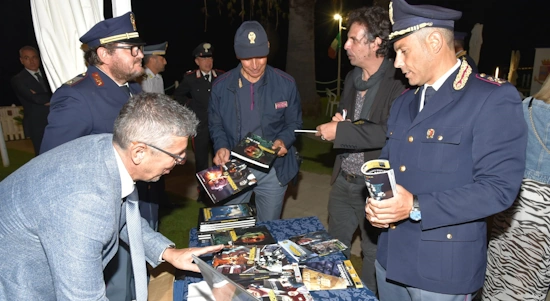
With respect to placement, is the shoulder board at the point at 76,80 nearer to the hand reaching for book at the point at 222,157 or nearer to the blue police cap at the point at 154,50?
the hand reaching for book at the point at 222,157

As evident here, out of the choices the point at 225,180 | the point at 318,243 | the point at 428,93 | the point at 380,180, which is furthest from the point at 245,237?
the point at 428,93

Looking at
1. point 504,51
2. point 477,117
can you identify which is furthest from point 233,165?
point 504,51

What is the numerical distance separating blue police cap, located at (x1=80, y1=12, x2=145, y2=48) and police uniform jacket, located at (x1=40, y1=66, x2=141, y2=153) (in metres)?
0.19

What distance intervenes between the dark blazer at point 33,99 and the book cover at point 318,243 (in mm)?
5713

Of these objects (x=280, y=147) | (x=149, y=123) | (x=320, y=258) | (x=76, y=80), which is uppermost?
(x=76, y=80)

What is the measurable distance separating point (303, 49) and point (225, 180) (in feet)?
31.5

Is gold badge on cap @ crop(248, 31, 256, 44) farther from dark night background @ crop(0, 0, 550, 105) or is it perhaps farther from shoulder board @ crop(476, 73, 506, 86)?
dark night background @ crop(0, 0, 550, 105)

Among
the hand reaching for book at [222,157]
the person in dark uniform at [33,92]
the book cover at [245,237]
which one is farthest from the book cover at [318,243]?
the person in dark uniform at [33,92]

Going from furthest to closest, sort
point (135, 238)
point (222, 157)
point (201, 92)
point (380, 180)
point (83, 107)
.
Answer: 1. point (201, 92)
2. point (222, 157)
3. point (83, 107)
4. point (135, 238)
5. point (380, 180)

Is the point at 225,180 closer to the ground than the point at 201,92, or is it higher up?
closer to the ground

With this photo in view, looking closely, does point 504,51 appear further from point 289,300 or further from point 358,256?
point 289,300

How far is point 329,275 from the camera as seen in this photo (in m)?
1.86

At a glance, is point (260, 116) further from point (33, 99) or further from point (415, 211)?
point (33, 99)

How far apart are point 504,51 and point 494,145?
19531 mm
